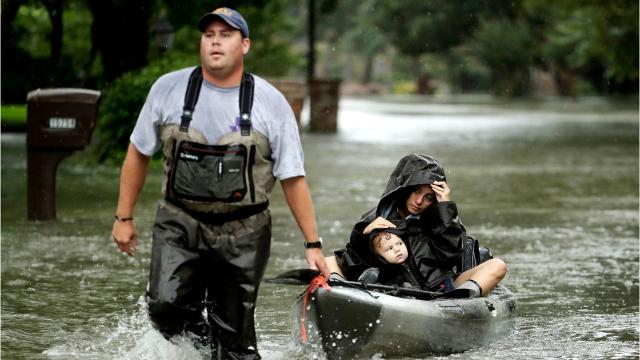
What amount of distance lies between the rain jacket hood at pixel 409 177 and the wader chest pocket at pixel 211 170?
1840 millimetres

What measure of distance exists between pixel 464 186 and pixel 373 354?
11442mm

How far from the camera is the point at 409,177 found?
7.73 metres

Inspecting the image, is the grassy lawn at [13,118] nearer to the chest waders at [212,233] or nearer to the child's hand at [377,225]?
the child's hand at [377,225]

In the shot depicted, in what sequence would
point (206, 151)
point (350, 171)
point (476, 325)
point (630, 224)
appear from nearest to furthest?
point (206, 151), point (476, 325), point (630, 224), point (350, 171)

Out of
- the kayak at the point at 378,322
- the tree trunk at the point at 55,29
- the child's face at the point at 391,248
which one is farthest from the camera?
the tree trunk at the point at 55,29

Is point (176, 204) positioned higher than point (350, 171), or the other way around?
point (176, 204)

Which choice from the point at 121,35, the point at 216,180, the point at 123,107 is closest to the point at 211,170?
the point at 216,180

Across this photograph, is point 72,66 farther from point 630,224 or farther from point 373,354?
point 373,354

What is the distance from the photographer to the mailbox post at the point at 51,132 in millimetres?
13633

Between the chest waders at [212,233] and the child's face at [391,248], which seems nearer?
the chest waders at [212,233]

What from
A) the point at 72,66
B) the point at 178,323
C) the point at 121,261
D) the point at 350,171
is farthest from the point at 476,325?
the point at 72,66

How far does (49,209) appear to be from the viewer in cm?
1408

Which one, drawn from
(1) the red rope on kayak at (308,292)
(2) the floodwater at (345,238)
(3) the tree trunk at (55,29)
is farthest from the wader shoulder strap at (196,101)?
(3) the tree trunk at (55,29)

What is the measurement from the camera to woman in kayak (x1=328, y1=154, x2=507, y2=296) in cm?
760
